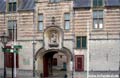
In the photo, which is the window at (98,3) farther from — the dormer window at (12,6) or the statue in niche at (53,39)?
the dormer window at (12,6)

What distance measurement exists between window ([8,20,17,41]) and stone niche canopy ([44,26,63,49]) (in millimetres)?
3619

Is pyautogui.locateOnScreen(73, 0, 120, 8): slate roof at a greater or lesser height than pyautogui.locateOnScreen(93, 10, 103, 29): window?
greater

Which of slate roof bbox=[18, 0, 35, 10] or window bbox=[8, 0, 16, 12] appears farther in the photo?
window bbox=[8, 0, 16, 12]

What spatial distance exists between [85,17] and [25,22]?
21.1 ft

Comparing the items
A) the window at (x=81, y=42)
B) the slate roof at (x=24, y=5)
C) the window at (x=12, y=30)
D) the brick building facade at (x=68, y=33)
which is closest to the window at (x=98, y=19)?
the brick building facade at (x=68, y=33)

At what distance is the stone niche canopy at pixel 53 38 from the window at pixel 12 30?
142 inches

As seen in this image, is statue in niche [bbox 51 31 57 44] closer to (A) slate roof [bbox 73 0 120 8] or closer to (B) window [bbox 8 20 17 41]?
(A) slate roof [bbox 73 0 120 8]

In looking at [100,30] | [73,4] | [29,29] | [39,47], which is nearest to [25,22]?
[29,29]

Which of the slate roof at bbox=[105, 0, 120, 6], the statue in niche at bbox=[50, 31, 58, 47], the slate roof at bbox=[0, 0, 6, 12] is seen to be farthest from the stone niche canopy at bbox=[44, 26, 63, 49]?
the slate roof at bbox=[0, 0, 6, 12]

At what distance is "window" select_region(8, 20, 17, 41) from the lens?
36219 millimetres

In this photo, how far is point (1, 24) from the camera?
3681 centimetres

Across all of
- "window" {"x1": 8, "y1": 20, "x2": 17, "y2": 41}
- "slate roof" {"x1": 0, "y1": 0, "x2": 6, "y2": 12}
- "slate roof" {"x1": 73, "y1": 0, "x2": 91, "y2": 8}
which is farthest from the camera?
"slate roof" {"x1": 0, "y1": 0, "x2": 6, "y2": 12}

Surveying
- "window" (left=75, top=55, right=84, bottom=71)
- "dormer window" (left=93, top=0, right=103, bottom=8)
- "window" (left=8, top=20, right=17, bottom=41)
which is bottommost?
"window" (left=75, top=55, right=84, bottom=71)

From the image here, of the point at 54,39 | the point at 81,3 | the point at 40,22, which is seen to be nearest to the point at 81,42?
the point at 54,39
